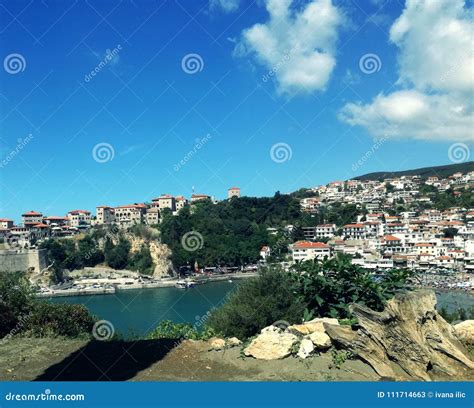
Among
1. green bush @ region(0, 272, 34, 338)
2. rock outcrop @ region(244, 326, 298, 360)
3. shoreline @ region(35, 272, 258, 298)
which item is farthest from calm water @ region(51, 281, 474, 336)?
rock outcrop @ region(244, 326, 298, 360)

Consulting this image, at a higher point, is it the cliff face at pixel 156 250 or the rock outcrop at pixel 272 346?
the cliff face at pixel 156 250

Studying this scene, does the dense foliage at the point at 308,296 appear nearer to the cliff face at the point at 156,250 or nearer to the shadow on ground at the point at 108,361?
the shadow on ground at the point at 108,361

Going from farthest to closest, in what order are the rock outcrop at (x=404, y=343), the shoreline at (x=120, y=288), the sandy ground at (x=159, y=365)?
the shoreline at (x=120, y=288) → the rock outcrop at (x=404, y=343) → the sandy ground at (x=159, y=365)

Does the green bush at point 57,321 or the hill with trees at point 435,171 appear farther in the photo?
the hill with trees at point 435,171

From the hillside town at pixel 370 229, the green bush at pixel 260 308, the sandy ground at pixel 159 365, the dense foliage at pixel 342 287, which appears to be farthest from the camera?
the hillside town at pixel 370 229

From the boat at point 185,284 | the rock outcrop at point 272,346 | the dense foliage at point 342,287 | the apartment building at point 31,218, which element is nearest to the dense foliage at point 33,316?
the rock outcrop at point 272,346

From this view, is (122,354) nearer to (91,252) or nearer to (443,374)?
(443,374)

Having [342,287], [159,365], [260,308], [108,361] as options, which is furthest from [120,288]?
[159,365]
